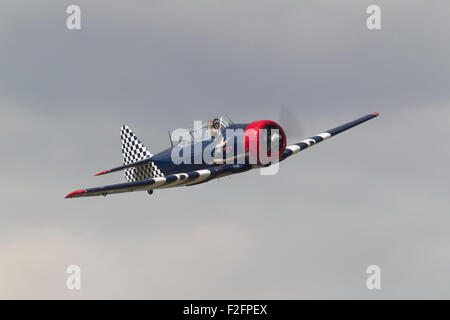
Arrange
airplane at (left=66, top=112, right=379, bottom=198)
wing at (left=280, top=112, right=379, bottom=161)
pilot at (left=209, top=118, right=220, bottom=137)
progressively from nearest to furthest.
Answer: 1. airplane at (left=66, top=112, right=379, bottom=198)
2. pilot at (left=209, top=118, right=220, bottom=137)
3. wing at (left=280, top=112, right=379, bottom=161)

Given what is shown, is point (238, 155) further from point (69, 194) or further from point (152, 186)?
point (69, 194)

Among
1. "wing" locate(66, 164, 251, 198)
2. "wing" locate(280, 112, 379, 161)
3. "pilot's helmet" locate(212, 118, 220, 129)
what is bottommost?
"wing" locate(66, 164, 251, 198)

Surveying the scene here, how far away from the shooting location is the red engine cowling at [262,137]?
29.7 meters

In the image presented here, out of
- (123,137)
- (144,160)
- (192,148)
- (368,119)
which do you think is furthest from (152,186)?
(368,119)

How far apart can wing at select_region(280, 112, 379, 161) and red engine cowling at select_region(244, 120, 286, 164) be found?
1.36m

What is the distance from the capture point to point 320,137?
121 feet

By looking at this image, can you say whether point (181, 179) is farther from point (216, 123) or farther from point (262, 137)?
point (262, 137)

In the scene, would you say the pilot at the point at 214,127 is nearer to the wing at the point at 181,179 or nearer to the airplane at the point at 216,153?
the airplane at the point at 216,153

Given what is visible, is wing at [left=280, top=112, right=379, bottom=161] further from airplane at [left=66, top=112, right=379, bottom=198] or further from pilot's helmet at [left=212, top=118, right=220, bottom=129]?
pilot's helmet at [left=212, top=118, right=220, bottom=129]

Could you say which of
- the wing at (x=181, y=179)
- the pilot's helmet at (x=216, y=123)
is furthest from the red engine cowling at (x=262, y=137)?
the pilot's helmet at (x=216, y=123)

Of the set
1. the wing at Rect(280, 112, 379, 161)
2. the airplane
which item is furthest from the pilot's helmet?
the wing at Rect(280, 112, 379, 161)

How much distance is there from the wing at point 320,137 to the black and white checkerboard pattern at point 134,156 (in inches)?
270

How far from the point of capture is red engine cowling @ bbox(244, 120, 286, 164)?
29656 millimetres

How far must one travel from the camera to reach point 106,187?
27016 mm
